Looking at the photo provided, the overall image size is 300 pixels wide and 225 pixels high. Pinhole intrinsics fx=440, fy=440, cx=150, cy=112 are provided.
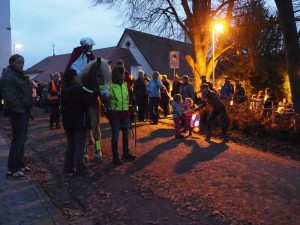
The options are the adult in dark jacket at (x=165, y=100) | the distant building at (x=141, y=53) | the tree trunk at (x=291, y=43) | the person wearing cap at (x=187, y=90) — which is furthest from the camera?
the distant building at (x=141, y=53)

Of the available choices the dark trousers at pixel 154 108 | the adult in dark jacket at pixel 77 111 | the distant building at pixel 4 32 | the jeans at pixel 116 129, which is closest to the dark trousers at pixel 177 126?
the dark trousers at pixel 154 108

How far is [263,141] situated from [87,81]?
19.1ft

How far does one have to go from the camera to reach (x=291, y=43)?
40.6ft

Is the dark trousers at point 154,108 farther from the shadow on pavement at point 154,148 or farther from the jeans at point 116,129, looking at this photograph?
the jeans at point 116,129

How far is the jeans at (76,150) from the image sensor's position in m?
7.48

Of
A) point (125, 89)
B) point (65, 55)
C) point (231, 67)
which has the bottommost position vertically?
point (125, 89)

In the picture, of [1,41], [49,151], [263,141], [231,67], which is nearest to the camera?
[49,151]

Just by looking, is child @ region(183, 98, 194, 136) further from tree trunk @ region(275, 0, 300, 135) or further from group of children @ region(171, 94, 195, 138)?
tree trunk @ region(275, 0, 300, 135)

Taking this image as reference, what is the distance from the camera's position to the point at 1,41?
30.6m

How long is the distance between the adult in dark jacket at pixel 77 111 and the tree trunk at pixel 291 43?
→ 6951mm

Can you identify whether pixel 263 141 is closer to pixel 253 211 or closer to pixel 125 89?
pixel 125 89

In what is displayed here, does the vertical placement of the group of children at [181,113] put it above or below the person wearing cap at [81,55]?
below

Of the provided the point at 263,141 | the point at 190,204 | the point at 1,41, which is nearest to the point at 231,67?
the point at 1,41

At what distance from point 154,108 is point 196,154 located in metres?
5.82
